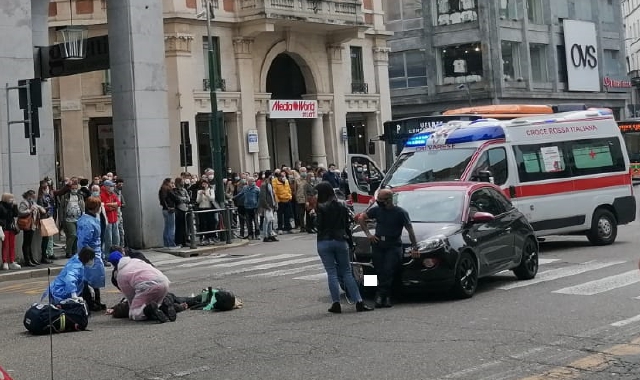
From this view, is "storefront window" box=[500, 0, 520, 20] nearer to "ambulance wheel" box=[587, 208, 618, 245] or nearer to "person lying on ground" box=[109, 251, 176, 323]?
"ambulance wheel" box=[587, 208, 618, 245]

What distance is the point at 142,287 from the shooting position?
1171cm

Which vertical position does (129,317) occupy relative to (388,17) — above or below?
below

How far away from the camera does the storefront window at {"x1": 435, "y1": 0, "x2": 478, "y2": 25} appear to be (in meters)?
52.6

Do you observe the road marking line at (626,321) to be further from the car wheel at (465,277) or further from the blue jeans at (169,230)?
the blue jeans at (169,230)

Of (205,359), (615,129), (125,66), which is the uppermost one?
(125,66)

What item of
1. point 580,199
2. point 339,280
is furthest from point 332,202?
point 580,199

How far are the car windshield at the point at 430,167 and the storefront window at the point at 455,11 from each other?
3671cm

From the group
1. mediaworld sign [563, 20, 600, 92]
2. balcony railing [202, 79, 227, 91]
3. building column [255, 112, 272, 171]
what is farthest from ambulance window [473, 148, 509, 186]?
mediaworld sign [563, 20, 600, 92]

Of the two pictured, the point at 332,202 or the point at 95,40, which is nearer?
the point at 332,202

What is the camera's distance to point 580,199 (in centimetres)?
1853

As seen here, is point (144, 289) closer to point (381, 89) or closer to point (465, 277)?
point (465, 277)

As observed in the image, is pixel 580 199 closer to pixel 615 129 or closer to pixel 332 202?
pixel 615 129

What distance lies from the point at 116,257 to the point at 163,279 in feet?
2.72

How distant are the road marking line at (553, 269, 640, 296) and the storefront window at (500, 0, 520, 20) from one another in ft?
134
